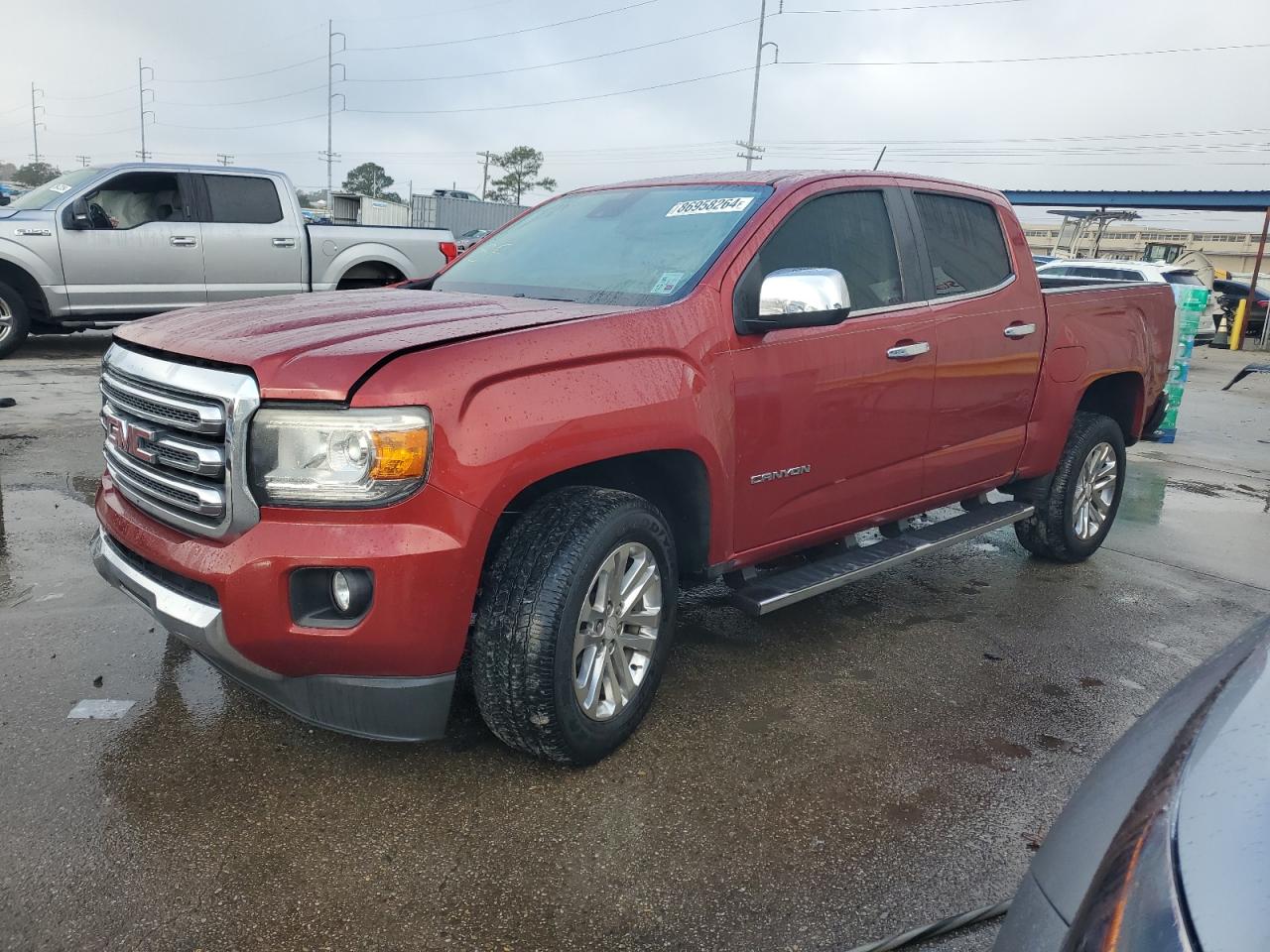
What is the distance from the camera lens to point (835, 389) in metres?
3.59

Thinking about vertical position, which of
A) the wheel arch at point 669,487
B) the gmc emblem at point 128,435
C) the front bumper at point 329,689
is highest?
the gmc emblem at point 128,435

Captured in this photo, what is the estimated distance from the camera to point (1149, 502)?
7.03 m

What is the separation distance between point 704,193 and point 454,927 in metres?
2.69

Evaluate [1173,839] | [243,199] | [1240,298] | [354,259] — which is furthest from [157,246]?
[1240,298]

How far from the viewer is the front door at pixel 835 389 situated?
3.36 m

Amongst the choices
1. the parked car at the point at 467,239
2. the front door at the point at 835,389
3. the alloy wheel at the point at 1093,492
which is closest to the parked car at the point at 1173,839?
the front door at the point at 835,389

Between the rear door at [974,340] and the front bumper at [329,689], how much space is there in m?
2.45

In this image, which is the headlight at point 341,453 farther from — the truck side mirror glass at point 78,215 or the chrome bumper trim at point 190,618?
the truck side mirror glass at point 78,215

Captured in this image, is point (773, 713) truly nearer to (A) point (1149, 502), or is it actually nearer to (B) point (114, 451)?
(B) point (114, 451)

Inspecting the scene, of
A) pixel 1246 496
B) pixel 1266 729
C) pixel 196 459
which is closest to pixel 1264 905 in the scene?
pixel 1266 729

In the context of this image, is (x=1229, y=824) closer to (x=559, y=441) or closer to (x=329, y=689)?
(x=559, y=441)

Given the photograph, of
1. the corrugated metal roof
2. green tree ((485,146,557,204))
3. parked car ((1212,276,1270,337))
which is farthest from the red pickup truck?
green tree ((485,146,557,204))

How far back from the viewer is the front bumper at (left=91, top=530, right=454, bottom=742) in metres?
2.59

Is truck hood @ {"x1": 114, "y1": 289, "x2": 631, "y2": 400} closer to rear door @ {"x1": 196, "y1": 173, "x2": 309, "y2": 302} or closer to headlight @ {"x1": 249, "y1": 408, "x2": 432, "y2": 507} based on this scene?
headlight @ {"x1": 249, "y1": 408, "x2": 432, "y2": 507}
